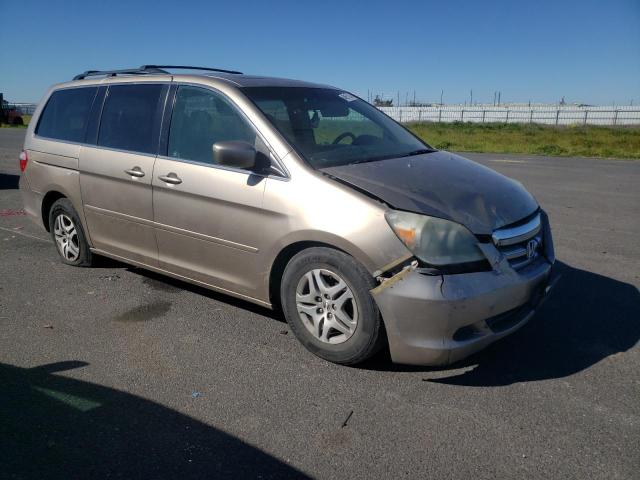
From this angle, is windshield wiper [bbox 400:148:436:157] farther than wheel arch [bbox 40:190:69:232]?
No

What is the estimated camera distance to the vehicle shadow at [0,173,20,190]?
10984 mm

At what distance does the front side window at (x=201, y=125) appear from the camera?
4004 millimetres

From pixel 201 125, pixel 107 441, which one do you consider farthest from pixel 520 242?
pixel 107 441

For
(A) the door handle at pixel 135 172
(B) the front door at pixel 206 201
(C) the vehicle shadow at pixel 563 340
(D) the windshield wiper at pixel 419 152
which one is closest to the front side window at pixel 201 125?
(B) the front door at pixel 206 201

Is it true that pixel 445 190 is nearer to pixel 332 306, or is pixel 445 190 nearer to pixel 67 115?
pixel 332 306

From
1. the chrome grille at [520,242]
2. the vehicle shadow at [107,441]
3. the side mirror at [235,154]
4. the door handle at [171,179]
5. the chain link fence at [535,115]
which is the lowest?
the chain link fence at [535,115]

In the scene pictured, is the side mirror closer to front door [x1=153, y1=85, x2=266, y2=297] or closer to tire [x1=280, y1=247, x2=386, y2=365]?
front door [x1=153, y1=85, x2=266, y2=297]

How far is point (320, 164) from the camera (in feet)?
12.2

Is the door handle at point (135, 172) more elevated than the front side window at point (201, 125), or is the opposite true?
the front side window at point (201, 125)

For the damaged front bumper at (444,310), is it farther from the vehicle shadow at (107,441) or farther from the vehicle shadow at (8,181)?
the vehicle shadow at (8,181)

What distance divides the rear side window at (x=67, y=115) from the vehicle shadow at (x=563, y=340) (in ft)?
11.8

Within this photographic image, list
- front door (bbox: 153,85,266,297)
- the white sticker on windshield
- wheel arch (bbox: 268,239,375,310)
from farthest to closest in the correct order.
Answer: the white sticker on windshield → front door (bbox: 153,85,266,297) → wheel arch (bbox: 268,239,375,310)

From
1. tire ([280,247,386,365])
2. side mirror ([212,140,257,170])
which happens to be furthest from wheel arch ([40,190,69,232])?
tire ([280,247,386,365])

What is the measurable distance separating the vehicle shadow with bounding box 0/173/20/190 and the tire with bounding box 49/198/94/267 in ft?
20.2
